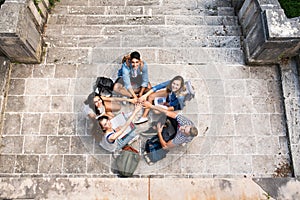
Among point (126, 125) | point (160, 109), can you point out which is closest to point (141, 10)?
point (160, 109)

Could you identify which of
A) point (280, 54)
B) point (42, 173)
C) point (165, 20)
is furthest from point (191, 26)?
point (42, 173)

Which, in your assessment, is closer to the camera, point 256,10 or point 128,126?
point 128,126

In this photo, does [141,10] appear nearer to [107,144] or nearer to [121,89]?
[121,89]

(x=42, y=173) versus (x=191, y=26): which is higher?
(x=191, y=26)

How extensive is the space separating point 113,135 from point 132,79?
1.29 meters

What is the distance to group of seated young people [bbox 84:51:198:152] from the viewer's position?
589 cm

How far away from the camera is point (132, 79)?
651cm

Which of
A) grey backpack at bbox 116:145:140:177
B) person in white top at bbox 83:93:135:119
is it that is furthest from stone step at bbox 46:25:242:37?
grey backpack at bbox 116:145:140:177

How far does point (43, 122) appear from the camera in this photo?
666cm

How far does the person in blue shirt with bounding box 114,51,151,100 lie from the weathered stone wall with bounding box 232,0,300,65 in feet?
7.89

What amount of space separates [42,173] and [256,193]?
4069 mm

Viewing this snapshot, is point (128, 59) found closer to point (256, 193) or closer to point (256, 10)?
point (256, 10)

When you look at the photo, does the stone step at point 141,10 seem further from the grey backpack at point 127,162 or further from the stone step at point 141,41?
the grey backpack at point 127,162

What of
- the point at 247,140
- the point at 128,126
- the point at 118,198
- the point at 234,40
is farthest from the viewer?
the point at 234,40
